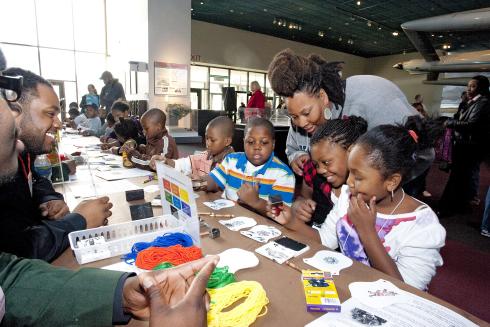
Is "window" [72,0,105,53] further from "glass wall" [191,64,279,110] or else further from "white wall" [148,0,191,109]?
"white wall" [148,0,191,109]

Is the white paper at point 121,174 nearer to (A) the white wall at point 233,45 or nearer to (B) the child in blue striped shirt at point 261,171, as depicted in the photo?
(B) the child in blue striped shirt at point 261,171

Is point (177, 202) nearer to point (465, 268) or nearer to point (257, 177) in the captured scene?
point (257, 177)

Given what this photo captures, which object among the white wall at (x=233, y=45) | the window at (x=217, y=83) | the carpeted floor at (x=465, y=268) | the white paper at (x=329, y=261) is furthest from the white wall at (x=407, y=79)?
the white paper at (x=329, y=261)

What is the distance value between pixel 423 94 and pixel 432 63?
904 cm

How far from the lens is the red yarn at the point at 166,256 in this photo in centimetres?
103

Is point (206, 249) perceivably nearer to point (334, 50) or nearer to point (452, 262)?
point (452, 262)

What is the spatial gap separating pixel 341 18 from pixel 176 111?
22.1 feet

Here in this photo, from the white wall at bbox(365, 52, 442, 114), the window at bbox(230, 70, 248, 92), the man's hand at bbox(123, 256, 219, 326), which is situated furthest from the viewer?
the white wall at bbox(365, 52, 442, 114)

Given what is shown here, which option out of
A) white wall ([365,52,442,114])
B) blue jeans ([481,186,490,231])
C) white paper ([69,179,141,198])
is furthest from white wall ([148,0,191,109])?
white wall ([365,52,442,114])

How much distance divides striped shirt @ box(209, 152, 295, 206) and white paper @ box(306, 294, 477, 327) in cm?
125

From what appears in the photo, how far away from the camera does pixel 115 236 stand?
1.24 meters

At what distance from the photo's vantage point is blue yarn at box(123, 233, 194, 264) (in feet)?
3.67

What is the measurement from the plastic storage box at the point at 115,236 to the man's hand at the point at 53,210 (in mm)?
363

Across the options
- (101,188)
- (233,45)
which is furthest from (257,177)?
(233,45)
